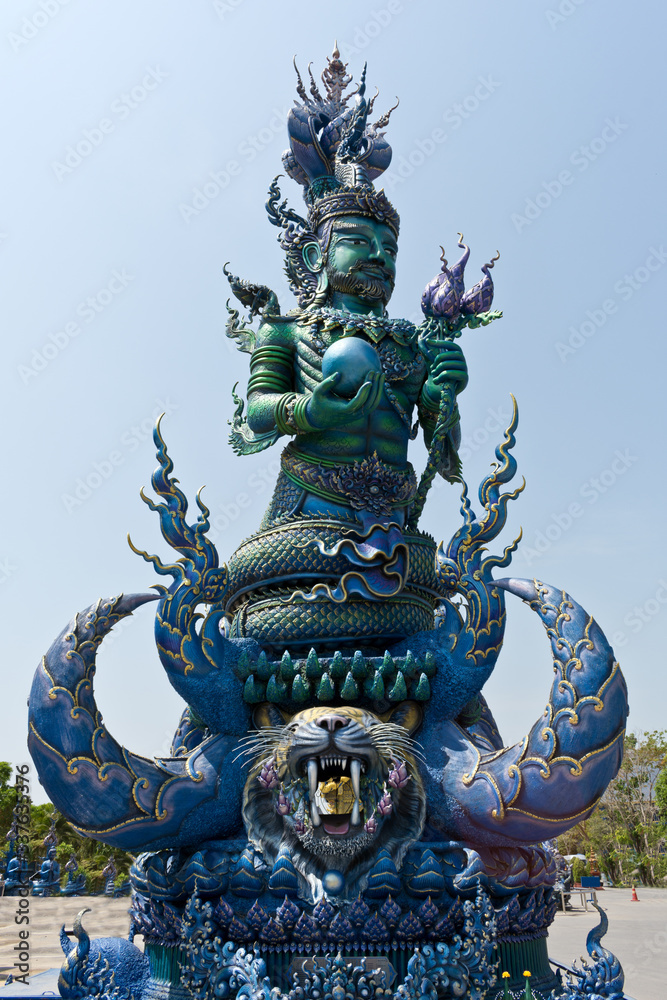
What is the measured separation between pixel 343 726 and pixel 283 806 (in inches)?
31.6

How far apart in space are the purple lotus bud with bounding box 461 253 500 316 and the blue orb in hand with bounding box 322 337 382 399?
3.75 ft

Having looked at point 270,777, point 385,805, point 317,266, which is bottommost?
point 385,805

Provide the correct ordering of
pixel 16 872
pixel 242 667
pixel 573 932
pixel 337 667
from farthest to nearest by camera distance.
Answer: pixel 16 872, pixel 573 932, pixel 242 667, pixel 337 667

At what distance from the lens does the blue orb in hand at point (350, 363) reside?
7801 millimetres

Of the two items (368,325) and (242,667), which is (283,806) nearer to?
(242,667)

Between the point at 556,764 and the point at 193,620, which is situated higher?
the point at 193,620

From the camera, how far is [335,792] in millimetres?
6445

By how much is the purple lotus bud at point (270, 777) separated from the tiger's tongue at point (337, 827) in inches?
19.4

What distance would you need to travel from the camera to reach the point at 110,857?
91.7ft

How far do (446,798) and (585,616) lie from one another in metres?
1.93

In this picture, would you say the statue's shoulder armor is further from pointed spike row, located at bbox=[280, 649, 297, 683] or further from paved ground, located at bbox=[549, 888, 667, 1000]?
paved ground, located at bbox=[549, 888, 667, 1000]

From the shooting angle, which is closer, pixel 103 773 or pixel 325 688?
pixel 103 773

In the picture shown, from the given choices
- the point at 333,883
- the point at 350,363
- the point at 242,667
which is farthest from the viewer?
the point at 350,363

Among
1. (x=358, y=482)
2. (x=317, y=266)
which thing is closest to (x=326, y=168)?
(x=317, y=266)
